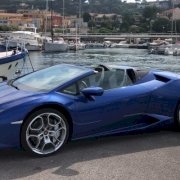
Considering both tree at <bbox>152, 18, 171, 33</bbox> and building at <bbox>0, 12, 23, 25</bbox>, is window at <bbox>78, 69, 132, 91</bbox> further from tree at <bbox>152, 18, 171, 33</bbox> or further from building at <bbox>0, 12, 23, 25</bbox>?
building at <bbox>0, 12, 23, 25</bbox>

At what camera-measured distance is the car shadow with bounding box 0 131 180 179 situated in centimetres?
437

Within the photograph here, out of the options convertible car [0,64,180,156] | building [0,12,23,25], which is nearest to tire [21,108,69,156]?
convertible car [0,64,180,156]

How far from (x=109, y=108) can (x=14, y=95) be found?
1.19m

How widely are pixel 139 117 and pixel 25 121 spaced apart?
5.46 feet

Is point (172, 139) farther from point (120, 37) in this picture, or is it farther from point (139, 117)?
point (120, 37)

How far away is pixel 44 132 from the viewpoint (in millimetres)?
4852

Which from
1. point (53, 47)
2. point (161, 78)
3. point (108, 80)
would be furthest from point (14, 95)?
point (53, 47)

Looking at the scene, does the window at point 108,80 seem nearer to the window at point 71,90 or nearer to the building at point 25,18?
the window at point 71,90

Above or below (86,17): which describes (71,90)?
below

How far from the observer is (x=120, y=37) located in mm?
136375

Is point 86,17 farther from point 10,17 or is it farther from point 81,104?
point 81,104

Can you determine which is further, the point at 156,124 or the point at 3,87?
the point at 156,124

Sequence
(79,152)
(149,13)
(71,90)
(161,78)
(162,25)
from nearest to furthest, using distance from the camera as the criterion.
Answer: (79,152) < (71,90) < (161,78) < (162,25) < (149,13)

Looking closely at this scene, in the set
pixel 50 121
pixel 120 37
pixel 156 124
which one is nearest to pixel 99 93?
pixel 50 121
